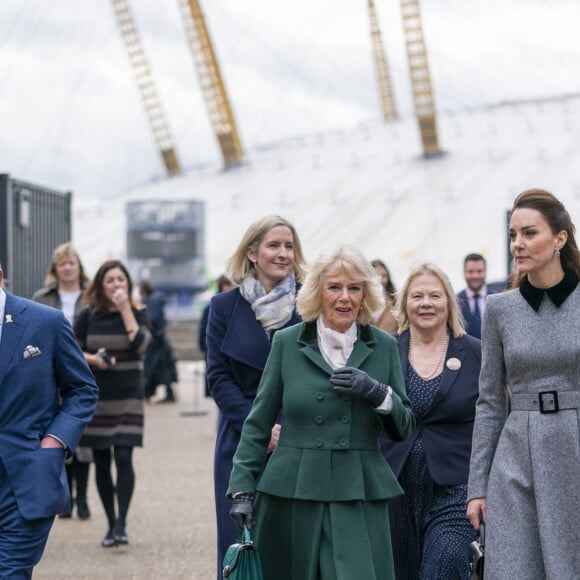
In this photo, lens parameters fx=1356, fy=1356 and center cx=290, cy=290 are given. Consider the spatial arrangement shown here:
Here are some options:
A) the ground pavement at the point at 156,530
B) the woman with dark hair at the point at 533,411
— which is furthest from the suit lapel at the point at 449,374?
the ground pavement at the point at 156,530

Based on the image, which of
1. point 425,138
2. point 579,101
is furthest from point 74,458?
point 579,101

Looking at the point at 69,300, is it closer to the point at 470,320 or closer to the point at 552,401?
the point at 470,320

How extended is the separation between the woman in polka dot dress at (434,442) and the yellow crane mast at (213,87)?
71.8m

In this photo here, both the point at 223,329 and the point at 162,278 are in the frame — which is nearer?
the point at 223,329

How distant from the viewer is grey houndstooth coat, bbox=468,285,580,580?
13.6 feet

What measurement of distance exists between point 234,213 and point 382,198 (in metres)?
7.63

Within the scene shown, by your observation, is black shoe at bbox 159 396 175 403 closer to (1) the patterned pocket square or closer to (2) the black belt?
(1) the patterned pocket square

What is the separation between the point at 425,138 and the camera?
234 feet

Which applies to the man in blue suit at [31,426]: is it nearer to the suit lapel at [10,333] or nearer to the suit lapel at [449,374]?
the suit lapel at [10,333]

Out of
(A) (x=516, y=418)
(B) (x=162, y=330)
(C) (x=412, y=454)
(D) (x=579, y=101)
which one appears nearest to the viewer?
(A) (x=516, y=418)

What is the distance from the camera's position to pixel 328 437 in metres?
4.48

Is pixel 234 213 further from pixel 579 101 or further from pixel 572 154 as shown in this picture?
pixel 579 101

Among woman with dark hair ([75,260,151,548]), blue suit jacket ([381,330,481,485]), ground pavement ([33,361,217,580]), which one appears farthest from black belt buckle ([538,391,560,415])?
woman with dark hair ([75,260,151,548])

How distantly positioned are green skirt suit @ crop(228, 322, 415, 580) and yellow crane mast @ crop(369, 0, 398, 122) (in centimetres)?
9868
